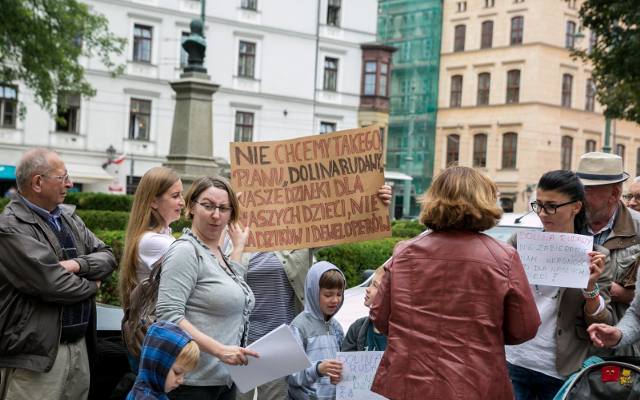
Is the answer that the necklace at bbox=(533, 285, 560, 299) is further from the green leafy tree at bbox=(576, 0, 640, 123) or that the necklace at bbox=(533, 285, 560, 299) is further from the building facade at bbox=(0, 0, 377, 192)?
the building facade at bbox=(0, 0, 377, 192)

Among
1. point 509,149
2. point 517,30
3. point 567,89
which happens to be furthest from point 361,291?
point 567,89

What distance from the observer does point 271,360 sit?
3.93m

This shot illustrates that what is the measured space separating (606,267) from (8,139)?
3535 cm

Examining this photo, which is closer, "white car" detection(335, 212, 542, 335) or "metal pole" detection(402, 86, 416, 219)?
"white car" detection(335, 212, 542, 335)

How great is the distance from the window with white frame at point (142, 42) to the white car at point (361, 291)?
107ft

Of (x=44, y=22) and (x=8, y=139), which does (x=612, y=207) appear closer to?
(x=44, y=22)

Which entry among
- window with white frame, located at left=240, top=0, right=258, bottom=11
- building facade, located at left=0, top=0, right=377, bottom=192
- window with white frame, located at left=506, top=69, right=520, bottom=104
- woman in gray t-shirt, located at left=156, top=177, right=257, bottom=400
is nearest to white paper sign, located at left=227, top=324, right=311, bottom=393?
woman in gray t-shirt, located at left=156, top=177, right=257, bottom=400

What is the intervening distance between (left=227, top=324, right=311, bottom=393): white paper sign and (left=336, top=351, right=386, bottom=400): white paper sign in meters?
0.39

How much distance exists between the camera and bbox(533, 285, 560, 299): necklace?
13.9ft

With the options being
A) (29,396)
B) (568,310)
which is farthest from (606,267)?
(29,396)

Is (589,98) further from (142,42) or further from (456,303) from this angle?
(456,303)

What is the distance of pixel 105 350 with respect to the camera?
536 cm

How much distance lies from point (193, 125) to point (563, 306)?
11141 millimetres

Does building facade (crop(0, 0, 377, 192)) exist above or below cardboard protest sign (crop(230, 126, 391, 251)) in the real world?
above
